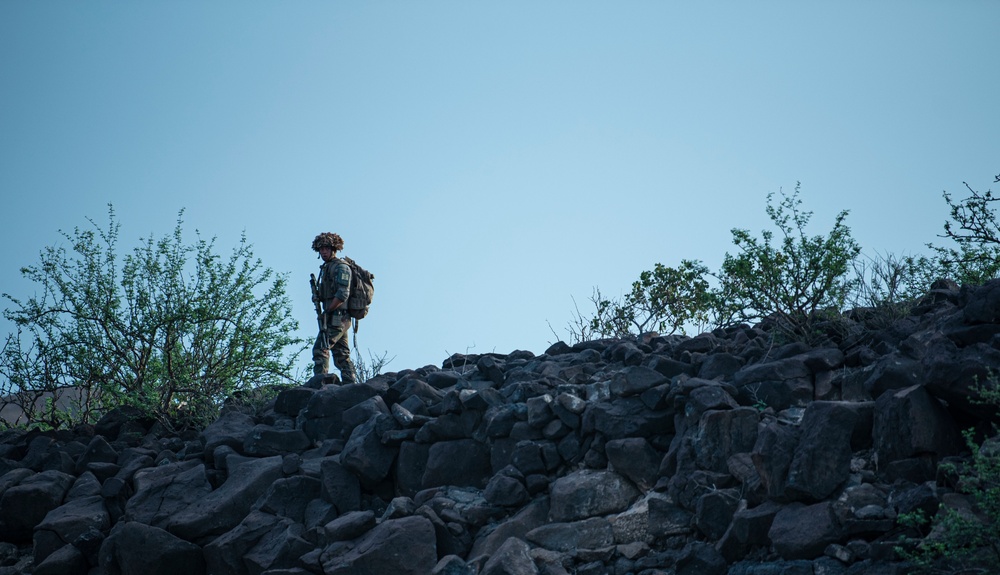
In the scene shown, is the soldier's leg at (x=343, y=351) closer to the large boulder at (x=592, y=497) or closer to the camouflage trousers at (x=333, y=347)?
the camouflage trousers at (x=333, y=347)

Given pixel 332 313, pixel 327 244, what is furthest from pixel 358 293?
pixel 327 244

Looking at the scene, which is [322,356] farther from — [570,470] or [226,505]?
[570,470]

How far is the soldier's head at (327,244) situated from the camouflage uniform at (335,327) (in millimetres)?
165

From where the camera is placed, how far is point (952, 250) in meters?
8.99

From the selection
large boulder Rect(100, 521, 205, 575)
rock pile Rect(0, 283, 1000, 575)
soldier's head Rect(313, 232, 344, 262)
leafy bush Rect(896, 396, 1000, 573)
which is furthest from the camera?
soldier's head Rect(313, 232, 344, 262)

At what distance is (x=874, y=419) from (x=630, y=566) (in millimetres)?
1995

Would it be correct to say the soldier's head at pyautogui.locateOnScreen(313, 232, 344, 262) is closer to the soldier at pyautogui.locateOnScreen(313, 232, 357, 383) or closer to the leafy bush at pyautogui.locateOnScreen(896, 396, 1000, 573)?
the soldier at pyautogui.locateOnScreen(313, 232, 357, 383)

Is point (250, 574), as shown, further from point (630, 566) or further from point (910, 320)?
A: point (910, 320)

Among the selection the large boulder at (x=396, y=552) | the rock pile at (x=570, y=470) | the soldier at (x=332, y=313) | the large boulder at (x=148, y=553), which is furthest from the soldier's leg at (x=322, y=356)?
the large boulder at (x=396, y=552)

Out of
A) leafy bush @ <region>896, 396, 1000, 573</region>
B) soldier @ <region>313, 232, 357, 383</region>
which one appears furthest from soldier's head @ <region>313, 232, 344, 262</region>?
leafy bush @ <region>896, 396, 1000, 573</region>

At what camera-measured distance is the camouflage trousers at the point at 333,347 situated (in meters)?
13.3

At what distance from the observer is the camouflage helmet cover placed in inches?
534

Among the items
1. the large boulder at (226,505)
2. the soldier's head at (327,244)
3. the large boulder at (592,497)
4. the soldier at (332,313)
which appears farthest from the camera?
the soldier's head at (327,244)

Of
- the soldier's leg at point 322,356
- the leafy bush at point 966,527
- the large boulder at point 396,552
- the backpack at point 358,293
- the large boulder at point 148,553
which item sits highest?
the backpack at point 358,293
